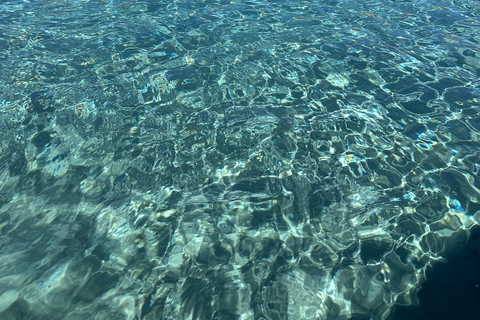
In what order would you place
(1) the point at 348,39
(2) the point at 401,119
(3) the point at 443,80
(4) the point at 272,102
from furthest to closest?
(1) the point at 348,39
(3) the point at 443,80
(4) the point at 272,102
(2) the point at 401,119

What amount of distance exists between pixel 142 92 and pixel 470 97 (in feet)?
21.1

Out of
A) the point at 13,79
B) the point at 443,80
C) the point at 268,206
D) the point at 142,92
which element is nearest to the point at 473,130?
the point at 443,80

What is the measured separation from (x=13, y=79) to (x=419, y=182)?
7528mm

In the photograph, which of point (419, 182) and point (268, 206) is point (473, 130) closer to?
point (419, 182)

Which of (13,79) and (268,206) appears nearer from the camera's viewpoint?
(268,206)

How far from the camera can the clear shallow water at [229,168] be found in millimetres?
3139

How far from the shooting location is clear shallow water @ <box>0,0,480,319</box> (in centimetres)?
314

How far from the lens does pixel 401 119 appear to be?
17.6 ft

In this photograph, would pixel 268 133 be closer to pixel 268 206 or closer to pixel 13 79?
pixel 268 206

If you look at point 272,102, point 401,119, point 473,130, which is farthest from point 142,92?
point 473,130

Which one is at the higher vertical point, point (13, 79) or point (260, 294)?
point (13, 79)

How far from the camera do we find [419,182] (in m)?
4.26

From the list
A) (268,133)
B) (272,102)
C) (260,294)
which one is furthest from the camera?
(272,102)

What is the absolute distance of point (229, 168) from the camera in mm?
4477
